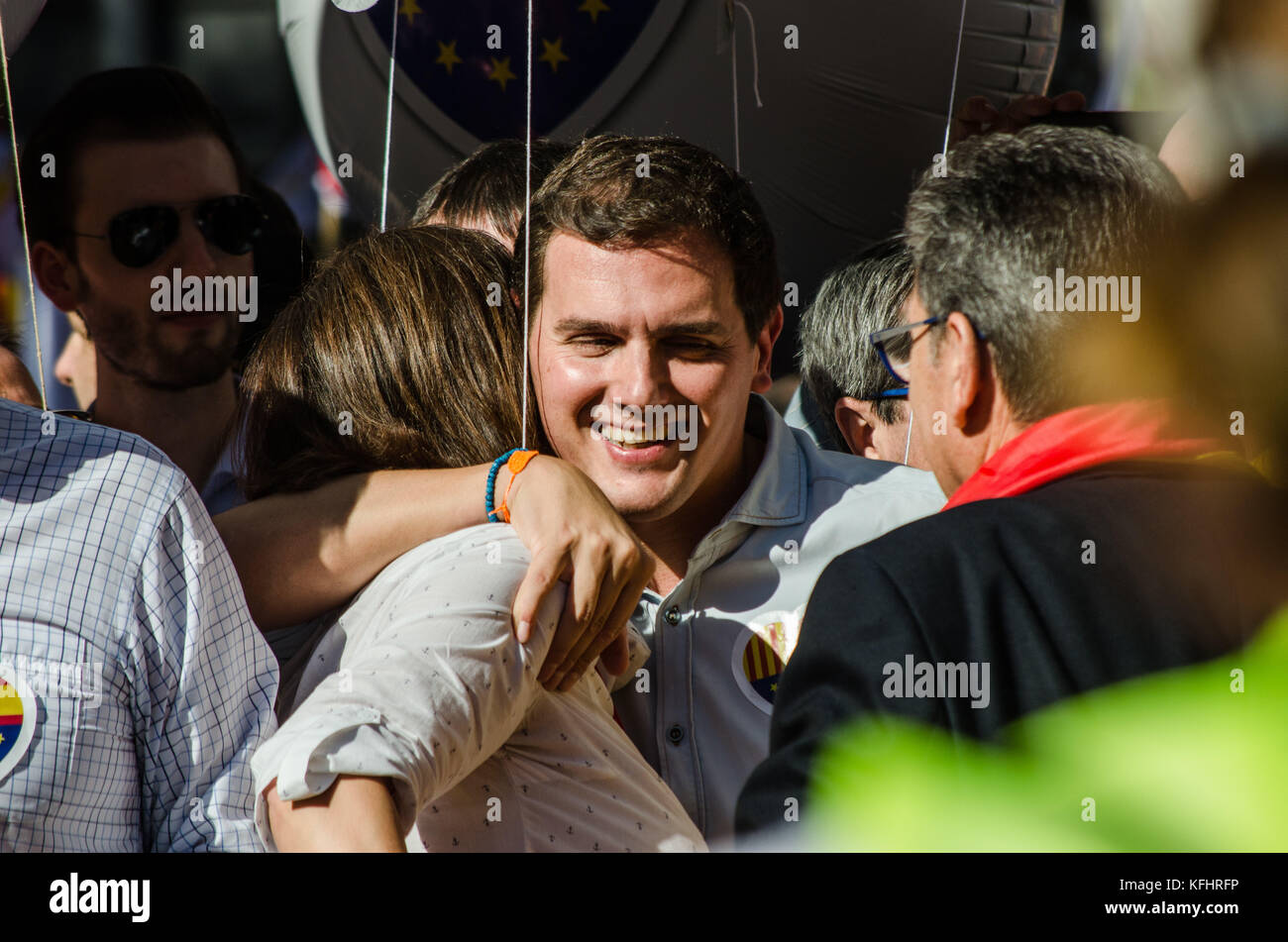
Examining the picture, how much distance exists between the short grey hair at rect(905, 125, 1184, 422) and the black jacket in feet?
0.50

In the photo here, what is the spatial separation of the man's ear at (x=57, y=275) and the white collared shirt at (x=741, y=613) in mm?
1204

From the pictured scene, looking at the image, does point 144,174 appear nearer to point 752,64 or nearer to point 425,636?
point 752,64

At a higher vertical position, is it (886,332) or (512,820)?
(886,332)

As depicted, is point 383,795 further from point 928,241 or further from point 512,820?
point 928,241

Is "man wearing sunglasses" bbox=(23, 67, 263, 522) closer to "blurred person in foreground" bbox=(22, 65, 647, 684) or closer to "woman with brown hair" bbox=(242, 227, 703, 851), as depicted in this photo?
"blurred person in foreground" bbox=(22, 65, 647, 684)

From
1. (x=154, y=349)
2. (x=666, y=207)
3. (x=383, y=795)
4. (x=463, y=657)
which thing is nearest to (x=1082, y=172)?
(x=666, y=207)

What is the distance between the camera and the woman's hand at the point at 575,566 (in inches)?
54.2

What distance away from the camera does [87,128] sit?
7.65 feet

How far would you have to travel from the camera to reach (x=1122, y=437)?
130 cm

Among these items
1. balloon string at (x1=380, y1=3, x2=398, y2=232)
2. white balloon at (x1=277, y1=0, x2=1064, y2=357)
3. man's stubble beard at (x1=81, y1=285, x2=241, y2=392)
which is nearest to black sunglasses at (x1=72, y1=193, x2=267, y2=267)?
man's stubble beard at (x1=81, y1=285, x2=241, y2=392)

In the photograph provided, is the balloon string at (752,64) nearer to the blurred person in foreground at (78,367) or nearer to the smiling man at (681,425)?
the smiling man at (681,425)

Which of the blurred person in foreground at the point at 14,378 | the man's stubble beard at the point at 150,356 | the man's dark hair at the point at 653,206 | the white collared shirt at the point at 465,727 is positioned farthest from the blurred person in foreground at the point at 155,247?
the white collared shirt at the point at 465,727

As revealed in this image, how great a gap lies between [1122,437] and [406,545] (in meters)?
0.80
